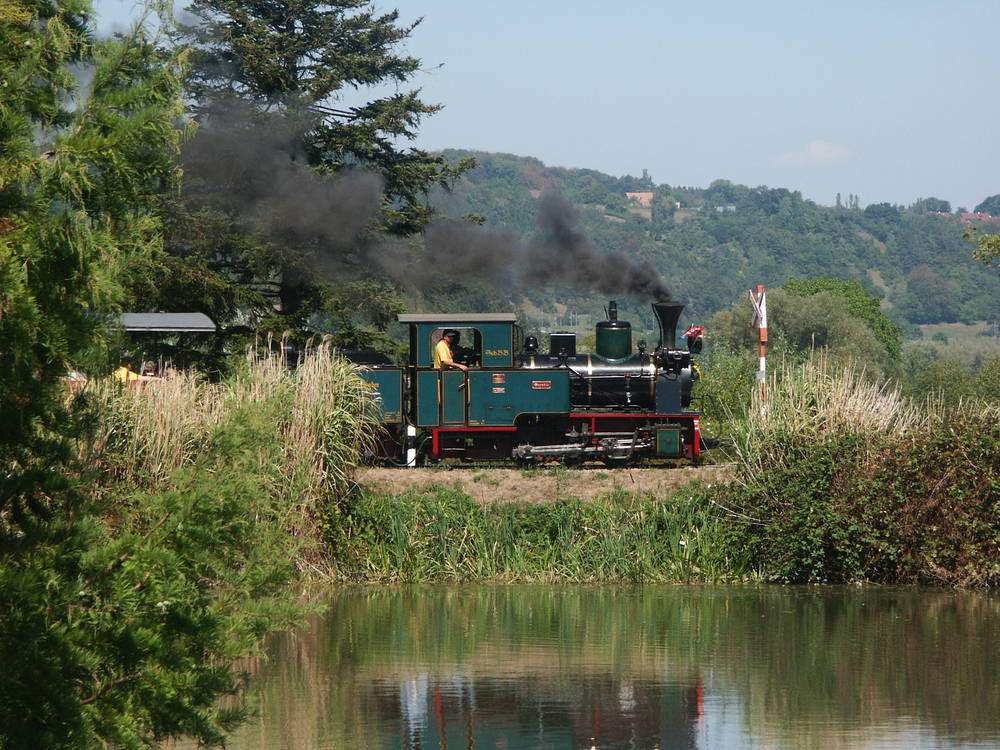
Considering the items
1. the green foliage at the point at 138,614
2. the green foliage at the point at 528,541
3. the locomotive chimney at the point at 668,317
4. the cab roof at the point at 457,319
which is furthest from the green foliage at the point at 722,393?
the green foliage at the point at 138,614

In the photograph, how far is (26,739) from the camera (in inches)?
223

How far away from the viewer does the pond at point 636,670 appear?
9.30 meters

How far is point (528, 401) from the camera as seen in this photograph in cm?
2203

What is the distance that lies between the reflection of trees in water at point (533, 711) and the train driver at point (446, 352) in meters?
10.9

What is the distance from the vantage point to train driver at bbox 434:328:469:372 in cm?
2191

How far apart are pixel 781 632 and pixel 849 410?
14.0 ft

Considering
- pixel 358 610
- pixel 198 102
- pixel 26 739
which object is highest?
pixel 198 102

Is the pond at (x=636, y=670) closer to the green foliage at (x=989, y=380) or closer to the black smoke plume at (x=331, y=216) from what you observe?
the black smoke plume at (x=331, y=216)

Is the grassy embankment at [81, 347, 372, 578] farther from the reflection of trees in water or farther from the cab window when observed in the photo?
the cab window

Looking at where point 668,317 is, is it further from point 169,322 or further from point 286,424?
point 286,424

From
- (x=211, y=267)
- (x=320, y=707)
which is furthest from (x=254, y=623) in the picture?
(x=211, y=267)

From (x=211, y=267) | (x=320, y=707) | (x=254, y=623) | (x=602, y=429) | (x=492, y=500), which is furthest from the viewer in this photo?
(x=211, y=267)

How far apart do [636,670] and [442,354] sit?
11039 millimetres

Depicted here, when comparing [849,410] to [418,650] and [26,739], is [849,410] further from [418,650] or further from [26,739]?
[26,739]
